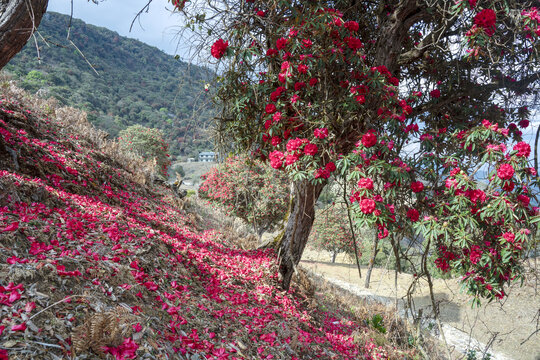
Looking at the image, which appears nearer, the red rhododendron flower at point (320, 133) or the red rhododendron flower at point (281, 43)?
the red rhododendron flower at point (320, 133)

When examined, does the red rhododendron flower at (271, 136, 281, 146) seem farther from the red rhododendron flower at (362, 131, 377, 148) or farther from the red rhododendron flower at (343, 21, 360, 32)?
the red rhododendron flower at (343, 21, 360, 32)

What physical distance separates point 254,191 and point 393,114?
8.84m

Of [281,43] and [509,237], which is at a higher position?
[281,43]

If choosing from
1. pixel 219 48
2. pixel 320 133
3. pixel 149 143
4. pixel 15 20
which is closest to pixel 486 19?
pixel 320 133

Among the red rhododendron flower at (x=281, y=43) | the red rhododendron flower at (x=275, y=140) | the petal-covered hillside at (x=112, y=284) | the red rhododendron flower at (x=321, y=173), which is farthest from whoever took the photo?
the red rhododendron flower at (x=275, y=140)

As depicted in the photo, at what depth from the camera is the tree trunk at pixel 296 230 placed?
423 cm

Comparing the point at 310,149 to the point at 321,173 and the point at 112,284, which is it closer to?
the point at 321,173

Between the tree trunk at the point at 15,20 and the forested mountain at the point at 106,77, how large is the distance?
53.5ft

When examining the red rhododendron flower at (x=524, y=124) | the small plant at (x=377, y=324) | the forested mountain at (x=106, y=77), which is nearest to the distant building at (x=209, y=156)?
the forested mountain at (x=106, y=77)

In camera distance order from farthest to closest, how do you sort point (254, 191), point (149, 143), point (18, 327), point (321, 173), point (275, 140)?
point (149, 143) → point (254, 191) → point (275, 140) → point (321, 173) → point (18, 327)

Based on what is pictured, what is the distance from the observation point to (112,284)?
7.75 ft

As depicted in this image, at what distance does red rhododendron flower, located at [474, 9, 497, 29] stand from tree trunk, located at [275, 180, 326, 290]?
8.10ft

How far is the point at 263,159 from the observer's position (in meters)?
3.85

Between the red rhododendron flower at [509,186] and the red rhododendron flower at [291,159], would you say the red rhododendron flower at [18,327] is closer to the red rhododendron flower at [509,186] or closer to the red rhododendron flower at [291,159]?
the red rhododendron flower at [291,159]
